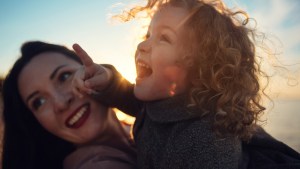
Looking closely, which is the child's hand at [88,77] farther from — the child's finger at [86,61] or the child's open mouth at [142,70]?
the child's open mouth at [142,70]

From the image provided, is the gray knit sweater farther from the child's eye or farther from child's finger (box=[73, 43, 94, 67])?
child's finger (box=[73, 43, 94, 67])

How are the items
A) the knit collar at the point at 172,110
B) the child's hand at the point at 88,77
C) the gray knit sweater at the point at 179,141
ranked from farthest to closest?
the child's hand at the point at 88,77, the knit collar at the point at 172,110, the gray knit sweater at the point at 179,141

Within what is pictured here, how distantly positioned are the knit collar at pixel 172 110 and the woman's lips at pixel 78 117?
0.55 meters

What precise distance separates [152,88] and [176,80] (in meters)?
0.16

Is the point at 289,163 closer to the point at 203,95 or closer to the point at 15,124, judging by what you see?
the point at 203,95

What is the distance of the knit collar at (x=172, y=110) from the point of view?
2.00 metres

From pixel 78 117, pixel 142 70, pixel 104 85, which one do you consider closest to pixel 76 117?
pixel 78 117

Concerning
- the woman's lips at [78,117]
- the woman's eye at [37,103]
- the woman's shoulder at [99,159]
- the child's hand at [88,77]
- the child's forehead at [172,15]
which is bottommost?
the woman's shoulder at [99,159]

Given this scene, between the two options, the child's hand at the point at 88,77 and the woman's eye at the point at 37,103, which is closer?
the child's hand at the point at 88,77

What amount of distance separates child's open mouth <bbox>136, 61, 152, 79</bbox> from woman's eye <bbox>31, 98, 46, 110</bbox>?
81cm

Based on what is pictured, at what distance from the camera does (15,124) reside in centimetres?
284

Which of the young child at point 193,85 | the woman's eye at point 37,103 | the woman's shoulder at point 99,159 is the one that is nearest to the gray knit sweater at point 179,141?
the young child at point 193,85

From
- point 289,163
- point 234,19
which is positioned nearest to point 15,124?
point 234,19

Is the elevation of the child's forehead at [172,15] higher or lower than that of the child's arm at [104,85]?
higher
